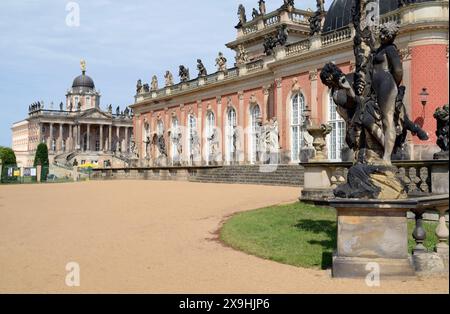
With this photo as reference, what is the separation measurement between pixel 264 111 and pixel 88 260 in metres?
26.3

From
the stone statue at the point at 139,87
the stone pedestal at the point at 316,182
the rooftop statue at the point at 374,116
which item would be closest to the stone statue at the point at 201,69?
the stone statue at the point at 139,87

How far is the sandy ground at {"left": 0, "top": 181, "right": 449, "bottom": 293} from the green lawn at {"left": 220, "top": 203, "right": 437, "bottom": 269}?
1.02 feet

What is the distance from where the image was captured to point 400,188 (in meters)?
6.11

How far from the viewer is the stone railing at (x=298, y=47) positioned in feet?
92.9

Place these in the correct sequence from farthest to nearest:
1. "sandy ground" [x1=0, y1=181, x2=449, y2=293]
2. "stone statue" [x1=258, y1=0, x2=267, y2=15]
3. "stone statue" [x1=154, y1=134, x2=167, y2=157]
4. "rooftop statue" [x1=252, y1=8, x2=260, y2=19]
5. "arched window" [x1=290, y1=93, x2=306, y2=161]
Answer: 1. "stone statue" [x1=154, y1=134, x2=167, y2=157]
2. "rooftop statue" [x1=252, y1=8, x2=260, y2=19]
3. "stone statue" [x1=258, y1=0, x2=267, y2=15]
4. "arched window" [x1=290, y1=93, x2=306, y2=161]
5. "sandy ground" [x1=0, y1=181, x2=449, y2=293]

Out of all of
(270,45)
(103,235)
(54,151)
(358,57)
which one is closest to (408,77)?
(270,45)

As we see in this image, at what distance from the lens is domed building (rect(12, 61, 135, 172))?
79.9 metres

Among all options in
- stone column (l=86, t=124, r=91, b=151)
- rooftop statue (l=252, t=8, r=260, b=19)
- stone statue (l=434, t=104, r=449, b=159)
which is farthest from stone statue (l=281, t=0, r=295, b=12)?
stone column (l=86, t=124, r=91, b=151)

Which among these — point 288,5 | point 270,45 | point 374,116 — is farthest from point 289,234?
point 288,5

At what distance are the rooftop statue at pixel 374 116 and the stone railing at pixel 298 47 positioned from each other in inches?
819

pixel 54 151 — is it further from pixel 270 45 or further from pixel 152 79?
pixel 270 45

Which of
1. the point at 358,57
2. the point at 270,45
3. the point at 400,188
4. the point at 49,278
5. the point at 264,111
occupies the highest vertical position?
the point at 270,45

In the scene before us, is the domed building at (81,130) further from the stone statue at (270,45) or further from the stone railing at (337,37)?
the stone railing at (337,37)

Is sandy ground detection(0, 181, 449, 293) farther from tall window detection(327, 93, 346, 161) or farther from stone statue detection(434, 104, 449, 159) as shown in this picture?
tall window detection(327, 93, 346, 161)
